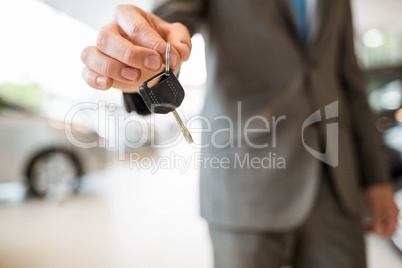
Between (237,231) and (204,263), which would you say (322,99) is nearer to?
(237,231)

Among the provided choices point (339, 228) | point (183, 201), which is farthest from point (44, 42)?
point (183, 201)

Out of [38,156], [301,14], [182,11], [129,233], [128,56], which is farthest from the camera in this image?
[38,156]

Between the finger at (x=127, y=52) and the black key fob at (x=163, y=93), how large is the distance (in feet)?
0.05

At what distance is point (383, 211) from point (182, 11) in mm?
564

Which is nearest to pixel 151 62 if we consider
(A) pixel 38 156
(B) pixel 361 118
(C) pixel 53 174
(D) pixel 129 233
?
(B) pixel 361 118

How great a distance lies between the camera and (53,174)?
8.05 feet

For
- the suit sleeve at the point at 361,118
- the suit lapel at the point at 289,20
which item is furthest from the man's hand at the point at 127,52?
the suit sleeve at the point at 361,118

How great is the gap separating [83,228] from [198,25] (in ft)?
3.83

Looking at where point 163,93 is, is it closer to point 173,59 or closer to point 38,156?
point 173,59

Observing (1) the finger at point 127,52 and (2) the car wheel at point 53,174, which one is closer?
(1) the finger at point 127,52

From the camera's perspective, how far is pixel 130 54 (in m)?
0.22

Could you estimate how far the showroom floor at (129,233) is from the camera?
0.68 meters

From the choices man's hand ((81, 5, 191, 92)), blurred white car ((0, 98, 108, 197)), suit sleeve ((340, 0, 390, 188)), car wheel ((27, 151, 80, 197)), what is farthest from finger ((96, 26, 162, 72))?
car wheel ((27, 151, 80, 197))

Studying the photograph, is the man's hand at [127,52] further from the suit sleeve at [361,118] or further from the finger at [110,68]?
the suit sleeve at [361,118]
